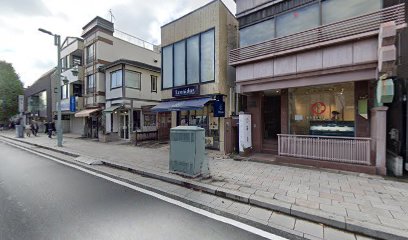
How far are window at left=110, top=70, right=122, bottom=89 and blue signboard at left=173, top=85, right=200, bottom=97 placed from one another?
24.9 feet

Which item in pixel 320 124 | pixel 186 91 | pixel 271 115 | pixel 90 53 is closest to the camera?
pixel 320 124

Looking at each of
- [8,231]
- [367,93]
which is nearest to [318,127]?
[367,93]

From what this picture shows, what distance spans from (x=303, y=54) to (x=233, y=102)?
439 cm

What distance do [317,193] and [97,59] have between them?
21116 millimetres

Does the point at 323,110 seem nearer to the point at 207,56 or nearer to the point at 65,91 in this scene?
the point at 207,56

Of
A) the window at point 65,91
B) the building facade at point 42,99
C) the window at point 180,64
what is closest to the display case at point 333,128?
the window at point 180,64

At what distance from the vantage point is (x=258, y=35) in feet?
30.6

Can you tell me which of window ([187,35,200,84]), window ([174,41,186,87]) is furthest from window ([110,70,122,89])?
Answer: window ([187,35,200,84])

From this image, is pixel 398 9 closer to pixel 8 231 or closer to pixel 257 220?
pixel 257 220

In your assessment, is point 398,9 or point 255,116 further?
point 255,116

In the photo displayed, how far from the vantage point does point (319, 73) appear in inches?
291

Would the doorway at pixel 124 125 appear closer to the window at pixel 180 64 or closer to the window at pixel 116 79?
the window at pixel 116 79

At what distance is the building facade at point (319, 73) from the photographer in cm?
648

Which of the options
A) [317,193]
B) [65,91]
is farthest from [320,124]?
[65,91]
